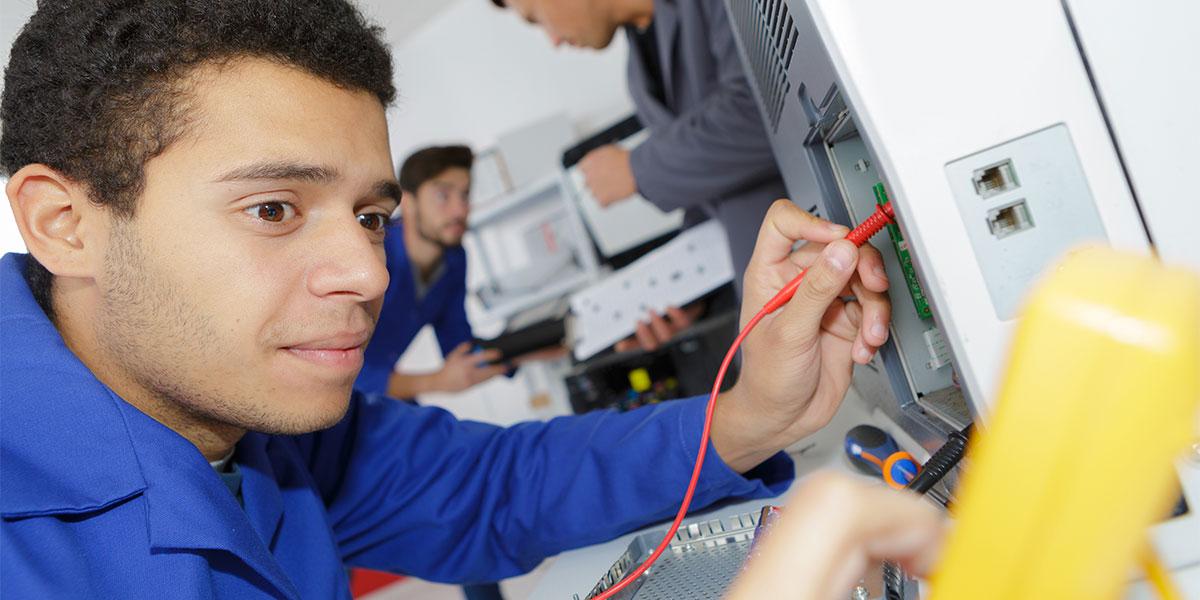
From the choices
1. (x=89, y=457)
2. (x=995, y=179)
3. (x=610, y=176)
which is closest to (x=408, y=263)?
(x=610, y=176)

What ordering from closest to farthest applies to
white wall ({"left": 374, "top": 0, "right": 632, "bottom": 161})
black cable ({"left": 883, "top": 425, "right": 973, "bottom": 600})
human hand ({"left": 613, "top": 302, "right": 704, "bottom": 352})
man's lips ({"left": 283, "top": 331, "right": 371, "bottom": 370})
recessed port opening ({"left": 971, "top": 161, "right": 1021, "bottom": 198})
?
recessed port opening ({"left": 971, "top": 161, "right": 1021, "bottom": 198}), black cable ({"left": 883, "top": 425, "right": 973, "bottom": 600}), man's lips ({"left": 283, "top": 331, "right": 371, "bottom": 370}), human hand ({"left": 613, "top": 302, "right": 704, "bottom": 352}), white wall ({"left": 374, "top": 0, "right": 632, "bottom": 161})

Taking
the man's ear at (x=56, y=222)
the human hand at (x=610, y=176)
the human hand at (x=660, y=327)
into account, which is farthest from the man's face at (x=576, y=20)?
the man's ear at (x=56, y=222)

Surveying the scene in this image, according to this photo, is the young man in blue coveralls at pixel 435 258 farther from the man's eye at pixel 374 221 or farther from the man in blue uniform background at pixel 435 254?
the man's eye at pixel 374 221

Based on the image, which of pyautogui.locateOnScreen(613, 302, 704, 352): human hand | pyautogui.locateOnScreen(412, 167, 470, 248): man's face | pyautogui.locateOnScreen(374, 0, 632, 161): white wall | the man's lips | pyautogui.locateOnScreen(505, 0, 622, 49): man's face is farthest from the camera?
pyautogui.locateOnScreen(374, 0, 632, 161): white wall

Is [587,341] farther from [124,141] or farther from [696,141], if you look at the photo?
[124,141]

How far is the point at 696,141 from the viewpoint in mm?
1305

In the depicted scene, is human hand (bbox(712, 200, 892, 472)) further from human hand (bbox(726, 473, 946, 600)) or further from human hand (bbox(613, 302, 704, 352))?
human hand (bbox(613, 302, 704, 352))

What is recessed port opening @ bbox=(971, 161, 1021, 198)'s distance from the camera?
40 cm

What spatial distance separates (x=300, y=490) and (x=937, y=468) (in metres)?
0.61

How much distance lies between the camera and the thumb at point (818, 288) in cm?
56

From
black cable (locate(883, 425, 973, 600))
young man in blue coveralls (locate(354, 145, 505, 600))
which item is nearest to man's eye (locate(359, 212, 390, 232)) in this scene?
black cable (locate(883, 425, 973, 600))

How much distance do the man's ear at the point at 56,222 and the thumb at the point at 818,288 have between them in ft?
1.93

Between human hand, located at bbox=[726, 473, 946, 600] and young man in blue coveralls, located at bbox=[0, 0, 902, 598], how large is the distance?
12.6 inches

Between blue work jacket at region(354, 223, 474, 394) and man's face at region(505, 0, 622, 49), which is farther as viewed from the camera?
blue work jacket at region(354, 223, 474, 394)
